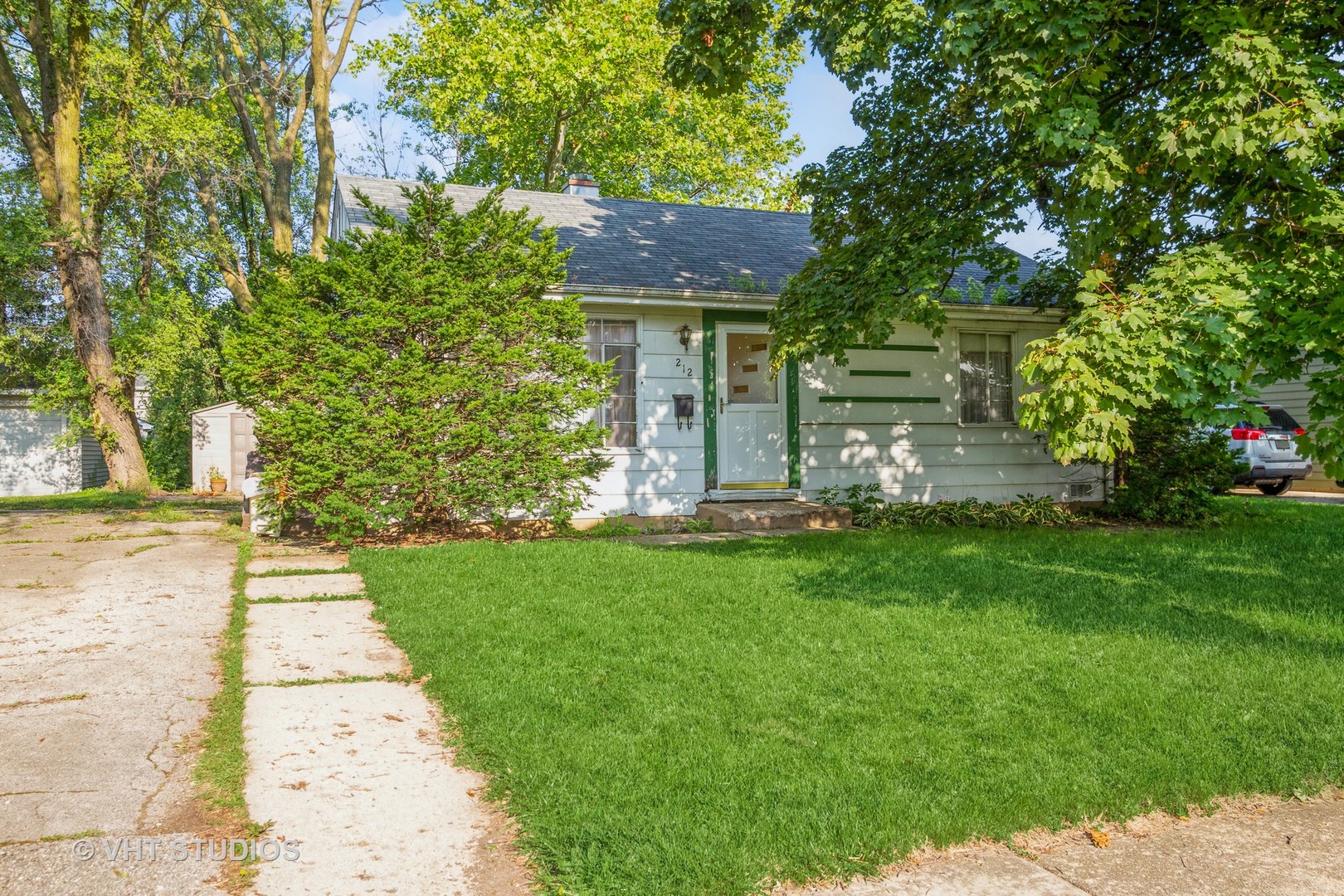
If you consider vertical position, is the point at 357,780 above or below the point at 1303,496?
below

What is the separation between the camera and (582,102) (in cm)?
2123

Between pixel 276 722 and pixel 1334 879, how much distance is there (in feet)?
12.5

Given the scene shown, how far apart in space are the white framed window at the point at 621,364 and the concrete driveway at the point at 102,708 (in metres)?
4.20

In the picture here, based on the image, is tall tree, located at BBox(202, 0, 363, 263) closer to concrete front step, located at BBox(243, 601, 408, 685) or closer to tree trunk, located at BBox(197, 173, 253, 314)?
tree trunk, located at BBox(197, 173, 253, 314)

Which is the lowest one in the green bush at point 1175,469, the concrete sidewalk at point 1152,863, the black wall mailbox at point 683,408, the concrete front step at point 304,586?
the concrete sidewalk at point 1152,863

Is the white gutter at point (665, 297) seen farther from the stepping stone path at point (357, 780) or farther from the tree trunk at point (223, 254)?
the tree trunk at point (223, 254)

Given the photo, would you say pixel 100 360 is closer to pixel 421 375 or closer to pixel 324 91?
pixel 324 91

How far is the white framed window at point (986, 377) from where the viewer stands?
11655mm

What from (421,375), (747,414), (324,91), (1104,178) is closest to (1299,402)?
(747,414)

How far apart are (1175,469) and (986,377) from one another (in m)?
2.52

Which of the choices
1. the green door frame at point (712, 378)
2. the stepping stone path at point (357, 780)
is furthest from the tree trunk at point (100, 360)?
the stepping stone path at point (357, 780)

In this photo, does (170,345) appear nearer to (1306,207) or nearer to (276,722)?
(276,722)

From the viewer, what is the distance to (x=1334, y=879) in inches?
100

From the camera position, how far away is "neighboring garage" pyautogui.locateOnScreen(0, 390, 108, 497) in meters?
19.3
